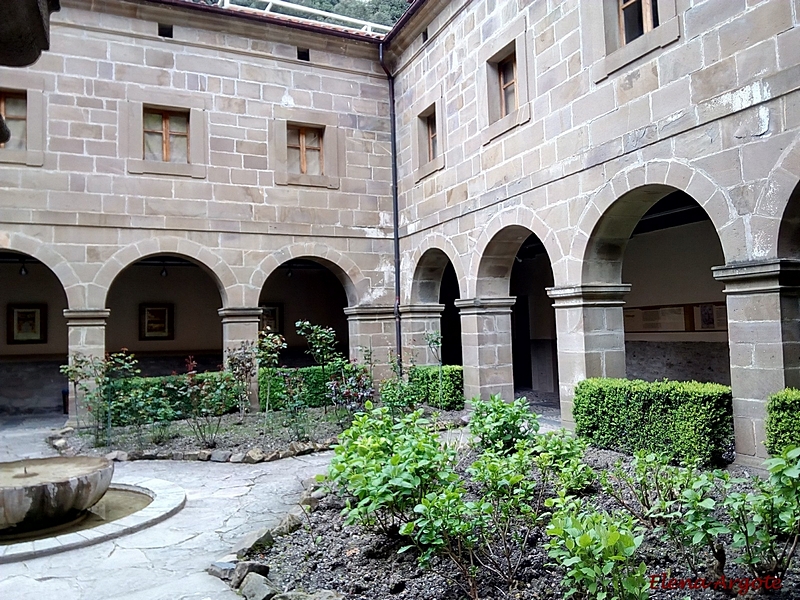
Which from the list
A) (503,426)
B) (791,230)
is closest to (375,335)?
(503,426)

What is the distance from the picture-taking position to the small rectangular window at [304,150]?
1099cm

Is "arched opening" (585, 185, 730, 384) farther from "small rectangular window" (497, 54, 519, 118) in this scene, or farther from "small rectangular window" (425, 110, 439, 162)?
"small rectangular window" (425, 110, 439, 162)

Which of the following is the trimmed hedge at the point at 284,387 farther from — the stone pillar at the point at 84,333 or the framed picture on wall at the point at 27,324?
the framed picture on wall at the point at 27,324

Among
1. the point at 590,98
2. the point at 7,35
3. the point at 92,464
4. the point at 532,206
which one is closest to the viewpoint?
the point at 7,35

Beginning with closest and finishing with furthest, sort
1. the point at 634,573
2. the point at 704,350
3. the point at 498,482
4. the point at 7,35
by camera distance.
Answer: the point at 7,35, the point at 634,573, the point at 498,482, the point at 704,350

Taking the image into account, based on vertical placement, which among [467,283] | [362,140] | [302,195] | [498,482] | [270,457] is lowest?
[270,457]

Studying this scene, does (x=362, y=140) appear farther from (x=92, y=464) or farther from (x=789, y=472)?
(x=789, y=472)

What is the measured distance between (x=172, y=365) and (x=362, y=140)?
20.5 ft

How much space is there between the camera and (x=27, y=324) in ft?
39.0

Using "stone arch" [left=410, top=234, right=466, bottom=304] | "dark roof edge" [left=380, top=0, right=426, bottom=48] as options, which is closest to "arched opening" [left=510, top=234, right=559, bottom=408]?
"stone arch" [left=410, top=234, right=466, bottom=304]

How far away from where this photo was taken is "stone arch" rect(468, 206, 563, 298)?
819 cm

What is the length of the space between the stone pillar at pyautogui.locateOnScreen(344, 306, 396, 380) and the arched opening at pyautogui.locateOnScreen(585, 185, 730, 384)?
4.18 meters

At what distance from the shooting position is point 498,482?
10.6 feet

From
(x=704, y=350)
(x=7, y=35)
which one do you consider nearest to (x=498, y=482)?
(x=7, y=35)
